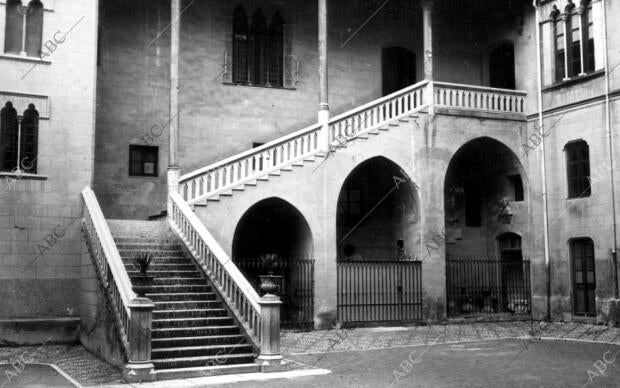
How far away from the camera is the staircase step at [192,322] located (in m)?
13.9

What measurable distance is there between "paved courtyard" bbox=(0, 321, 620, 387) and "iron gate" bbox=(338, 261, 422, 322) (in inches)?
33.8

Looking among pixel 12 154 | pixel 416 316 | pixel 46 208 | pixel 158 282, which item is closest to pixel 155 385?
pixel 158 282

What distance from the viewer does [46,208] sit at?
58.0 feet

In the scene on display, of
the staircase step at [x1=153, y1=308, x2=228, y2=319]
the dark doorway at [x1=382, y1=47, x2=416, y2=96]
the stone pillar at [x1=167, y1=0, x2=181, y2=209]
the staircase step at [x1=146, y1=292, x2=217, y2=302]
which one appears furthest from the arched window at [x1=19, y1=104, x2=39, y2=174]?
the dark doorway at [x1=382, y1=47, x2=416, y2=96]

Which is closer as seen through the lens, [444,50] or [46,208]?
[46,208]

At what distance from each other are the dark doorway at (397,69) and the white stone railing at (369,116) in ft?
10.2

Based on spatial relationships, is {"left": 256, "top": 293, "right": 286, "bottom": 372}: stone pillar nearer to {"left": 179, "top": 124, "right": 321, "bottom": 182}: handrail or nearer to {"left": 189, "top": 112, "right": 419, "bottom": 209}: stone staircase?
{"left": 189, "top": 112, "right": 419, "bottom": 209}: stone staircase

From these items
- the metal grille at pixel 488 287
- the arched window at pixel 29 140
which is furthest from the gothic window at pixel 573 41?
the arched window at pixel 29 140

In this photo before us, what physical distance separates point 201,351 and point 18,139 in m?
8.16

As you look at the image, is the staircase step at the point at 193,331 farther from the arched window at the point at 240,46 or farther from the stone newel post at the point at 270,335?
the arched window at the point at 240,46

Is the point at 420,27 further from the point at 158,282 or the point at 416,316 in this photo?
the point at 158,282

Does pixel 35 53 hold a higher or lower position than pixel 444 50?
lower

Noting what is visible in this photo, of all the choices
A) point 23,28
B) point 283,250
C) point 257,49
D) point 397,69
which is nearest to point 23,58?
point 23,28

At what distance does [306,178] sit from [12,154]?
318 inches
